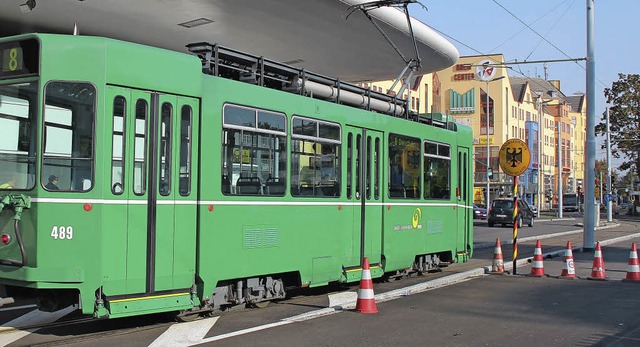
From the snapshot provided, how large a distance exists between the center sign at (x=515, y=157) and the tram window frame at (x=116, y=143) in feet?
32.1

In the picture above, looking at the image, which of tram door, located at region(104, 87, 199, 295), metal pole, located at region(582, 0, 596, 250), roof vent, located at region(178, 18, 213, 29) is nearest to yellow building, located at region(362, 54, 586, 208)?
metal pole, located at region(582, 0, 596, 250)

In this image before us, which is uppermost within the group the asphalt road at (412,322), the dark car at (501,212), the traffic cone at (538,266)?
the dark car at (501,212)

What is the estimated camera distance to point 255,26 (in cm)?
1852

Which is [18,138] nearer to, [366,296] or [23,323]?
[23,323]

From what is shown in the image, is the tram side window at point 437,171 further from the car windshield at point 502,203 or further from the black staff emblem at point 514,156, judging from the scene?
the car windshield at point 502,203

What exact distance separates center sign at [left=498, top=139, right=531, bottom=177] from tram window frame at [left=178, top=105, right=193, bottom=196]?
8.93 m

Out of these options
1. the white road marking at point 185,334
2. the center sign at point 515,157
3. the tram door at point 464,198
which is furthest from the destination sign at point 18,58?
the center sign at point 515,157

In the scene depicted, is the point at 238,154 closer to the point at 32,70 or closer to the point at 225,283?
the point at 225,283

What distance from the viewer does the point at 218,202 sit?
8.12m

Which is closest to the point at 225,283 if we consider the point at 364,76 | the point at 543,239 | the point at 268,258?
the point at 268,258

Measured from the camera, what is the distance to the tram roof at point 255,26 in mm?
16266

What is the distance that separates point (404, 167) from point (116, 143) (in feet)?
20.8

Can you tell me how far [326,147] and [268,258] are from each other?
2139 mm

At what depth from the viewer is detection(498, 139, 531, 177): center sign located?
14.6 m
